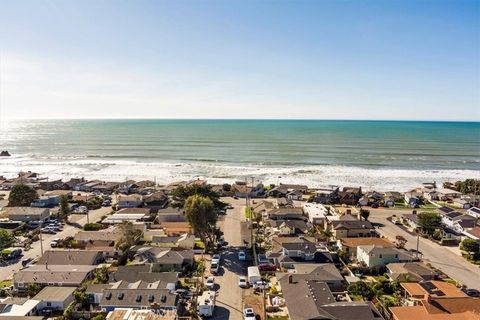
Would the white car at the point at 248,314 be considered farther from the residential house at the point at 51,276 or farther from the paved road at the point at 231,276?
the residential house at the point at 51,276

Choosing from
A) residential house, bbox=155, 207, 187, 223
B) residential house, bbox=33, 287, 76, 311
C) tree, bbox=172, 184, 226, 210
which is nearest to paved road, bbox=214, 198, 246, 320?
tree, bbox=172, 184, 226, 210

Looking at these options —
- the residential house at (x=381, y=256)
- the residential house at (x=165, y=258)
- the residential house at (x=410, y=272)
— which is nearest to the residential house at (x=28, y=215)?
the residential house at (x=165, y=258)

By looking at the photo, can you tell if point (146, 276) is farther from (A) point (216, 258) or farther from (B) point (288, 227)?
(B) point (288, 227)

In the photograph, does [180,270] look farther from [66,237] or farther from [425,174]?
[425,174]

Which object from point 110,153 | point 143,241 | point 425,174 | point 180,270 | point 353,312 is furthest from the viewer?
point 110,153

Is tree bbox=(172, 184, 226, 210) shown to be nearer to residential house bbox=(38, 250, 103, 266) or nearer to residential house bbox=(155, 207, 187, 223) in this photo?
residential house bbox=(155, 207, 187, 223)

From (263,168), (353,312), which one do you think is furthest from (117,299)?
(263,168)
